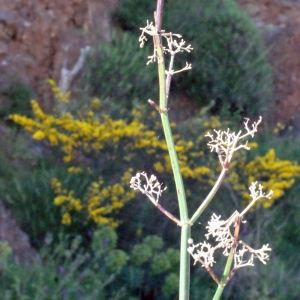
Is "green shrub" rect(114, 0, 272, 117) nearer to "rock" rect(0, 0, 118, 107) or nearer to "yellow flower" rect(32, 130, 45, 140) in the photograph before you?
"rock" rect(0, 0, 118, 107)

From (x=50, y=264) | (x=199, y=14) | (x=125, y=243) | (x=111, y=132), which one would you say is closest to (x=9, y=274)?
(x=50, y=264)

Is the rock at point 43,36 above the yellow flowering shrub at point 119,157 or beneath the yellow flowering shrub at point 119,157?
above

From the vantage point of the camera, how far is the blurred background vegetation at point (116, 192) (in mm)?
3143

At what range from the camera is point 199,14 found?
606 cm

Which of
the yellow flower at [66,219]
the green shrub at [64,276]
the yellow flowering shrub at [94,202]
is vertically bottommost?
the green shrub at [64,276]

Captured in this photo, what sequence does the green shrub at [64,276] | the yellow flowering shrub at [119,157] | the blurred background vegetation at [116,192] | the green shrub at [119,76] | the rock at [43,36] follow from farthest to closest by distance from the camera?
the green shrub at [119,76] < the rock at [43,36] < the yellow flowering shrub at [119,157] < the blurred background vegetation at [116,192] < the green shrub at [64,276]

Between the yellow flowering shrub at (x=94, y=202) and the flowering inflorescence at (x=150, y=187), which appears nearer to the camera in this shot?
the flowering inflorescence at (x=150, y=187)

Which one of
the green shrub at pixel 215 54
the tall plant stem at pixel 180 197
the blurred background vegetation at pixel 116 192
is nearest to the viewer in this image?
the tall plant stem at pixel 180 197

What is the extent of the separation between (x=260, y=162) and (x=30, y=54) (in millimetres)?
2303

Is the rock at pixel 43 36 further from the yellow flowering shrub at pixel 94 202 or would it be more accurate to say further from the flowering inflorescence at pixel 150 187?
the flowering inflorescence at pixel 150 187

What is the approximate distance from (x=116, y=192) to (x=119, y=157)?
1.40 ft

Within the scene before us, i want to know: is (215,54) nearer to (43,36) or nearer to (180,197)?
(43,36)

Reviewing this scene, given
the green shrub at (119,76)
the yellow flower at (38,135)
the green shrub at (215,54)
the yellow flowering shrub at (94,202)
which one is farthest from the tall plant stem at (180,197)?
the green shrub at (215,54)

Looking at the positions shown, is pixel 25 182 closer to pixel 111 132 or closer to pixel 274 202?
pixel 111 132
